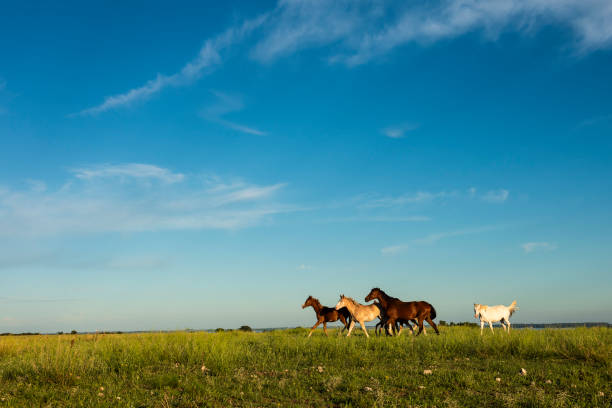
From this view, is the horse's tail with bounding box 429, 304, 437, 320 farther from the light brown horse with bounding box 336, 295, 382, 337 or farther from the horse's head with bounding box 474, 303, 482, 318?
the horse's head with bounding box 474, 303, 482, 318

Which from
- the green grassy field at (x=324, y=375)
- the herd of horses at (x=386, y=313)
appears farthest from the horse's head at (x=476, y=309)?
the green grassy field at (x=324, y=375)

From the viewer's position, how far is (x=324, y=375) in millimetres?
11961

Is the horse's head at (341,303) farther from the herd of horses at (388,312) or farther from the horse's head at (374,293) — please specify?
the horse's head at (374,293)

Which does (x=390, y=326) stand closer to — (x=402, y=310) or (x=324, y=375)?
(x=402, y=310)

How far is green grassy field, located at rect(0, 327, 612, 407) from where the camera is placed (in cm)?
965

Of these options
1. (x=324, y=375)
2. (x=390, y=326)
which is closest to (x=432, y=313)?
(x=390, y=326)

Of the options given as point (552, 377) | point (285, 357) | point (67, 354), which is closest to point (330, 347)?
point (285, 357)

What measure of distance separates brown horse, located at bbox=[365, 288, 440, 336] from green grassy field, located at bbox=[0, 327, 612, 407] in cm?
563

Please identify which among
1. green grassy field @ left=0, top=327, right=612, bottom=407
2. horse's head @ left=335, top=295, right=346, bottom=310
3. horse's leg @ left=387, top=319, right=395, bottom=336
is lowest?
green grassy field @ left=0, top=327, right=612, bottom=407

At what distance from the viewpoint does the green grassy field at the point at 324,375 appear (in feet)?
31.7

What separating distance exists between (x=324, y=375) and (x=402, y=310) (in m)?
11.8

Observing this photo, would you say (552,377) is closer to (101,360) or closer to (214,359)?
(214,359)

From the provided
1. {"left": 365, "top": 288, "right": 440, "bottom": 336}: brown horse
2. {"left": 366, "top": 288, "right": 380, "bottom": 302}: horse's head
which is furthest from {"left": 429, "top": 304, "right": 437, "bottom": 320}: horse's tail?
{"left": 366, "top": 288, "right": 380, "bottom": 302}: horse's head

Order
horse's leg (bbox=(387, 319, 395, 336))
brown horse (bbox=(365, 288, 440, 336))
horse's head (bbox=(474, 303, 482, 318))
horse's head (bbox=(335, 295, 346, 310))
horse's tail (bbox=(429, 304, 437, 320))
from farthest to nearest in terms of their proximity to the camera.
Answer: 1. horse's head (bbox=(474, 303, 482, 318))
2. horse's head (bbox=(335, 295, 346, 310))
3. horse's tail (bbox=(429, 304, 437, 320))
4. brown horse (bbox=(365, 288, 440, 336))
5. horse's leg (bbox=(387, 319, 395, 336))
